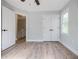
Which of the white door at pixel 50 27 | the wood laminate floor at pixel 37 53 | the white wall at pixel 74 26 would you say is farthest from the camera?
the white door at pixel 50 27

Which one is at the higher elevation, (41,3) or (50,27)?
(41,3)

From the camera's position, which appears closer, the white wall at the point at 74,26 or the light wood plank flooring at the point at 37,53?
the light wood plank flooring at the point at 37,53

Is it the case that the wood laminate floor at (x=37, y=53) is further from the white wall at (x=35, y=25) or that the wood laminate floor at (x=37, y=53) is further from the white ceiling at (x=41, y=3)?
the white wall at (x=35, y=25)

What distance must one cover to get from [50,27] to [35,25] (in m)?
1.20

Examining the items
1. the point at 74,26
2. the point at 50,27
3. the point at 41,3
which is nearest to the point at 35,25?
the point at 50,27

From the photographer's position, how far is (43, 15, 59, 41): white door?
7527 millimetres

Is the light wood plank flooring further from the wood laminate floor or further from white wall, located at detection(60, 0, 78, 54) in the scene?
white wall, located at detection(60, 0, 78, 54)

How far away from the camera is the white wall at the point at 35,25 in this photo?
7579 mm

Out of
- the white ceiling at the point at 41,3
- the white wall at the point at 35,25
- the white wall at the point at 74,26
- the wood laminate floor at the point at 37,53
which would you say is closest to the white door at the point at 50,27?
the white wall at the point at 35,25

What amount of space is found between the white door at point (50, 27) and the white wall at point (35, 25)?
0.32m

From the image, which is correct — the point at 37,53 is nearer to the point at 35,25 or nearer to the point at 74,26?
the point at 74,26

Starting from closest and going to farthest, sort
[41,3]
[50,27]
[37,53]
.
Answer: [37,53], [41,3], [50,27]

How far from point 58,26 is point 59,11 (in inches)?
46.1

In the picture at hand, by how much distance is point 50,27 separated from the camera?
759 cm
